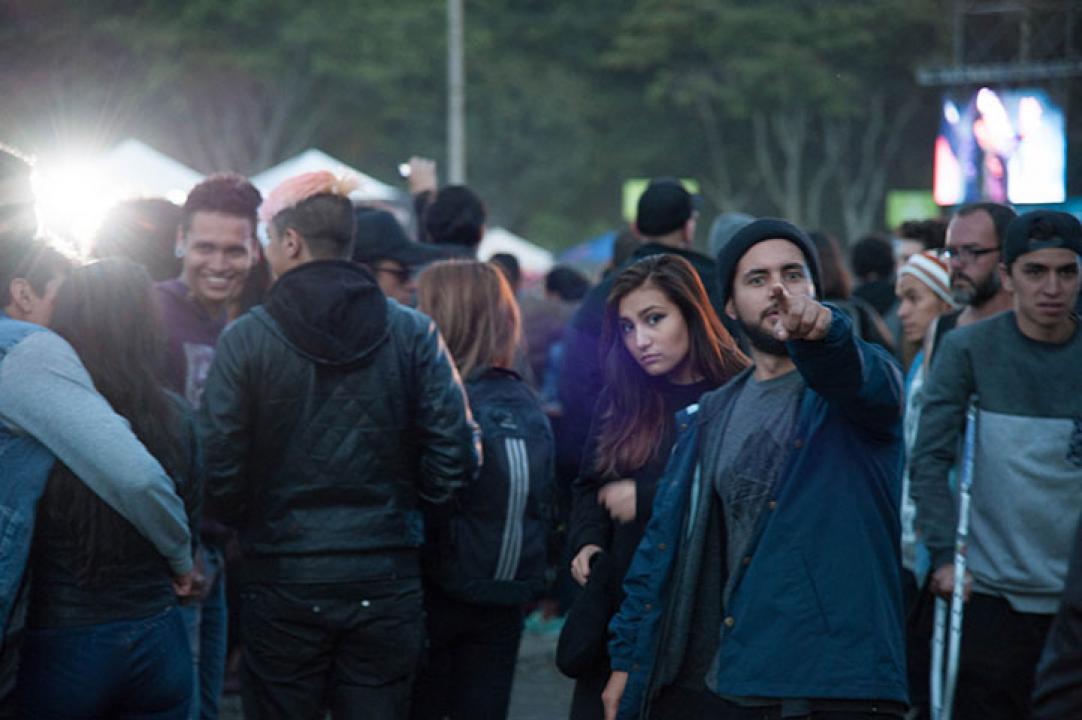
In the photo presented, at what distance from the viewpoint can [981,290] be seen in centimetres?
616

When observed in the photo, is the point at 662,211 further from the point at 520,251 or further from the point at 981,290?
the point at 520,251

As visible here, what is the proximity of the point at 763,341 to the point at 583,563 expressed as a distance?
1.00 m

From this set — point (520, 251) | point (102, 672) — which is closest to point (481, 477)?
point (102, 672)

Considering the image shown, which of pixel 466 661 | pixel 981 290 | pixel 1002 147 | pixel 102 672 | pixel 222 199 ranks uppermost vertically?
pixel 1002 147

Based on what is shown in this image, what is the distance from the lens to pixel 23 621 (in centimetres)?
397

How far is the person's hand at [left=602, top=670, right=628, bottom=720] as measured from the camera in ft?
13.5

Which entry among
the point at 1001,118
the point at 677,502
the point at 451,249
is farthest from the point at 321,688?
the point at 1001,118

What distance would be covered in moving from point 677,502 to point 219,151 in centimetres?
3504

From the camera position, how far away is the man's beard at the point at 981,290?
6152 millimetres

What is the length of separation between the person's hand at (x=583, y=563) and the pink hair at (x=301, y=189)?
4.36ft

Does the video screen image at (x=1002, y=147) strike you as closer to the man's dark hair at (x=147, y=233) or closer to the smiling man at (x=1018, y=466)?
the smiling man at (x=1018, y=466)

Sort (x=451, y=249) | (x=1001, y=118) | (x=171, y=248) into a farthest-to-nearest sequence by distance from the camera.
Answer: (x=1001, y=118)
(x=451, y=249)
(x=171, y=248)

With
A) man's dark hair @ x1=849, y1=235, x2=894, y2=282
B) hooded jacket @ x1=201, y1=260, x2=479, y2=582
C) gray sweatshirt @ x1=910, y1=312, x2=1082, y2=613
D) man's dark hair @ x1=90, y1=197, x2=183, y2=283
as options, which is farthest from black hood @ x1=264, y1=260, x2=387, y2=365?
man's dark hair @ x1=849, y1=235, x2=894, y2=282

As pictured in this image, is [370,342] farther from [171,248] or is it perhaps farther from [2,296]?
[171,248]
